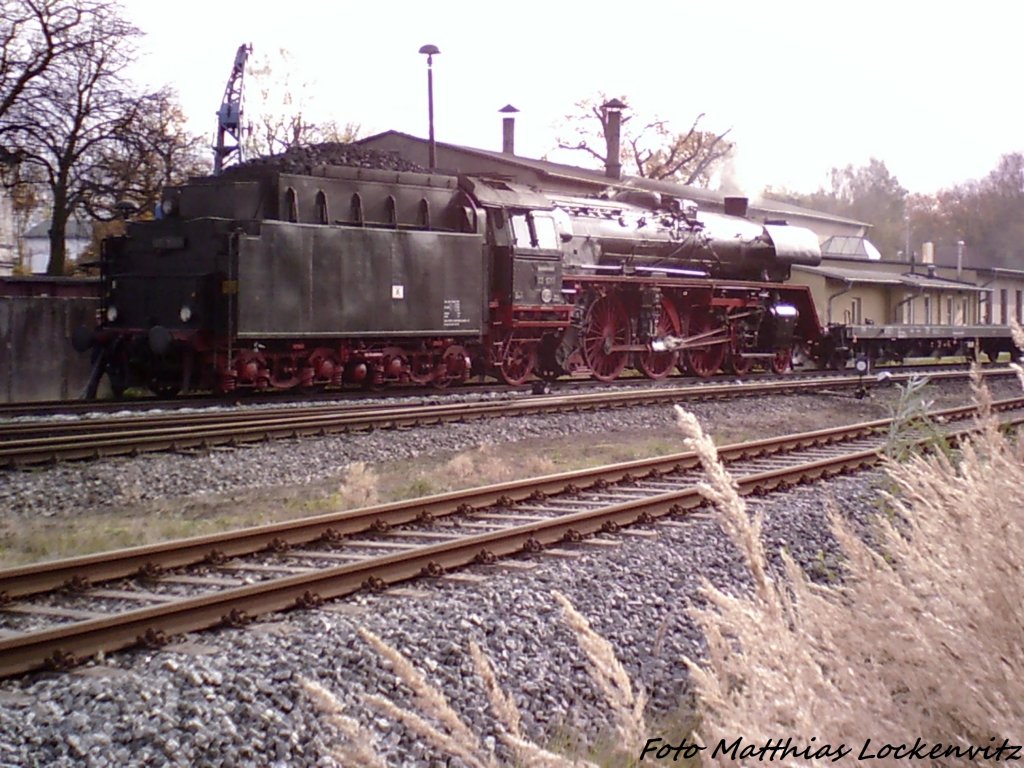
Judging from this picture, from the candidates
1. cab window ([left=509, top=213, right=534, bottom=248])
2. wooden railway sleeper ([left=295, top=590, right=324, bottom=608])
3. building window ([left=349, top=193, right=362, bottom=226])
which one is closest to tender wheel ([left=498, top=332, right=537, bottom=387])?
cab window ([left=509, top=213, right=534, bottom=248])

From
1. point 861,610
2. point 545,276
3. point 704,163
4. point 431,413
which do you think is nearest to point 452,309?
point 545,276

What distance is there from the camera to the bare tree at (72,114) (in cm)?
2730

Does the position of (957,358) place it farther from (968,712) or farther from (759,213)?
(968,712)

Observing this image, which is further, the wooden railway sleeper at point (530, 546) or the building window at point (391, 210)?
the building window at point (391, 210)

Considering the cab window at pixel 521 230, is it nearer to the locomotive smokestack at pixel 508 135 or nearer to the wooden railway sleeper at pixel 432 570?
the wooden railway sleeper at pixel 432 570

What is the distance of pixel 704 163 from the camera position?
6250cm

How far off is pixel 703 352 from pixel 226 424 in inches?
516

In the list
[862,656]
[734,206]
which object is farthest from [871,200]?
[862,656]

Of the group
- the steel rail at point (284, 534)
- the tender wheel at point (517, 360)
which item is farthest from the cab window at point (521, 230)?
the steel rail at point (284, 534)

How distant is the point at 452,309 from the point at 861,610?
47.6ft

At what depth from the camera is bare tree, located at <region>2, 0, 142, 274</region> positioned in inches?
1075

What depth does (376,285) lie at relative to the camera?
647 inches

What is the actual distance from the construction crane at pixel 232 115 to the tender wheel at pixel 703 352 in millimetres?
19202

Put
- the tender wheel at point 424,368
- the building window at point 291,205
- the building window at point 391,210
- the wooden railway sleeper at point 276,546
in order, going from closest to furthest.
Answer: the wooden railway sleeper at point 276,546
the building window at point 291,205
the building window at point 391,210
the tender wheel at point 424,368
